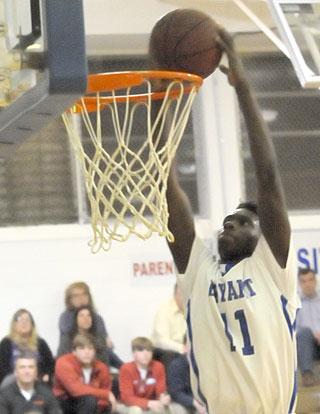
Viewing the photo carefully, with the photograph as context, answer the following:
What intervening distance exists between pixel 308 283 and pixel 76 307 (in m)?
1.92

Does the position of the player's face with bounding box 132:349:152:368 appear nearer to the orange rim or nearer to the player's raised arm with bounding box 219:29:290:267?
the player's raised arm with bounding box 219:29:290:267

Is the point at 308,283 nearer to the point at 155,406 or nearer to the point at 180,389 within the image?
the point at 180,389

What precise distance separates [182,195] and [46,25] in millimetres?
1524

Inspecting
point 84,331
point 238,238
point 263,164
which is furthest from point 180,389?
point 263,164

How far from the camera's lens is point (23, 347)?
7051mm

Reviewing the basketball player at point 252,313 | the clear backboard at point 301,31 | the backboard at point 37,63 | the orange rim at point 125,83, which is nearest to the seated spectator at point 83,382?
the clear backboard at point 301,31

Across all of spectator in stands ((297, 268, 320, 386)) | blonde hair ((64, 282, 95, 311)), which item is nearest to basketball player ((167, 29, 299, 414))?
spectator in stands ((297, 268, 320, 386))

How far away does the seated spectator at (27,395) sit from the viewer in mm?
6496

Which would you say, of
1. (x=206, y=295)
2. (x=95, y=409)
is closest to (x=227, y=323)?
(x=206, y=295)

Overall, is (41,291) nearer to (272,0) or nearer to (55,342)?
(55,342)

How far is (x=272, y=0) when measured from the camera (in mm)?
5078

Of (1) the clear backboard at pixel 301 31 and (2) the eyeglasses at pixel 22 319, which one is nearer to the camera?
(1) the clear backboard at pixel 301 31

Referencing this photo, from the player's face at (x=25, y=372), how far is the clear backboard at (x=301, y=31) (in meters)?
2.97

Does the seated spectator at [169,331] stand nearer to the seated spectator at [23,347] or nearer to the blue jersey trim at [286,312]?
the seated spectator at [23,347]
